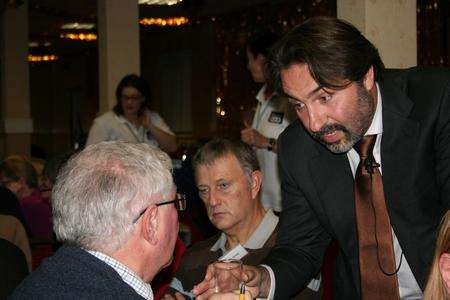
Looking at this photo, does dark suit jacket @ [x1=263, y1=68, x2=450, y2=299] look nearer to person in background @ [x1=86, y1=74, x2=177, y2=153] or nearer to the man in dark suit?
the man in dark suit

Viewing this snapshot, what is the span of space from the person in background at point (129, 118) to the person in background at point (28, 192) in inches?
19.9

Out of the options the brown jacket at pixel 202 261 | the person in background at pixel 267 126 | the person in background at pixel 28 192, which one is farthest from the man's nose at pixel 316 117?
the person in background at pixel 28 192

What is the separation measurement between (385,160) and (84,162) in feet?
2.96

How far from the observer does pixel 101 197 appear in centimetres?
170

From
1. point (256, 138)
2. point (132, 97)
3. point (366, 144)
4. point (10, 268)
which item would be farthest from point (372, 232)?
point (132, 97)

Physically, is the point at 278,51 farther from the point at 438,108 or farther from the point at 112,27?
the point at 112,27

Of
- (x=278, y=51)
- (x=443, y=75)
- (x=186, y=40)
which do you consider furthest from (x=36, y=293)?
(x=186, y=40)

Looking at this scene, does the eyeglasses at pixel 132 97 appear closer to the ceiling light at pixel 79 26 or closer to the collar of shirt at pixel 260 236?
the collar of shirt at pixel 260 236

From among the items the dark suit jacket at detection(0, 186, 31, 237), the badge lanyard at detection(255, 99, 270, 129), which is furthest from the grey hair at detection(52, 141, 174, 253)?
the badge lanyard at detection(255, 99, 270, 129)

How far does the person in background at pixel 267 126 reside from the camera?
4.44 m

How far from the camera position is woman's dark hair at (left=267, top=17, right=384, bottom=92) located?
1989 mm

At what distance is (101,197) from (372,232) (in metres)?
0.88

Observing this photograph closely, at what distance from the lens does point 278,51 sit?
2.10 m

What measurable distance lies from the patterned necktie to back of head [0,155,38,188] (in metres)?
3.44
